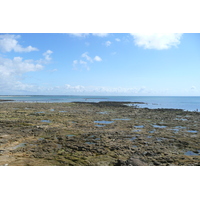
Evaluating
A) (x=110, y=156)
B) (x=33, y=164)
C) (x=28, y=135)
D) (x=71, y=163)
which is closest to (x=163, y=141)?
(x=110, y=156)

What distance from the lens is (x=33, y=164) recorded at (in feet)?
23.4

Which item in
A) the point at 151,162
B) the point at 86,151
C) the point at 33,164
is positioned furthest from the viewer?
the point at 86,151

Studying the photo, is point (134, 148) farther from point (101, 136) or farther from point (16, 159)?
point (16, 159)

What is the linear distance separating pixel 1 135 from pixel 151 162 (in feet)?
39.0

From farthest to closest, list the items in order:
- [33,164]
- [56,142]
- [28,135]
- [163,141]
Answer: [28,135] → [163,141] → [56,142] → [33,164]

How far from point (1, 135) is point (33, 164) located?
23.4 feet

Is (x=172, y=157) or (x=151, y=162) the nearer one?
(x=151, y=162)

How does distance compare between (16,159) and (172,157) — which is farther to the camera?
(172,157)

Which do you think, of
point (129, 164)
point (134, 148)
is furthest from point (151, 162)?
point (134, 148)

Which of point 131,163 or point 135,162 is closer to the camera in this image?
point 131,163

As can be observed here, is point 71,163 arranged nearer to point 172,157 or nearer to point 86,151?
point 86,151

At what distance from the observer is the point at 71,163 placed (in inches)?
290

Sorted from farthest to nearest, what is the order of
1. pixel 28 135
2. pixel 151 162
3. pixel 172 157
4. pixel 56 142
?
1. pixel 28 135
2. pixel 56 142
3. pixel 172 157
4. pixel 151 162

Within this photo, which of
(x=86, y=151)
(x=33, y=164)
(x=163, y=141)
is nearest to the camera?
(x=33, y=164)
